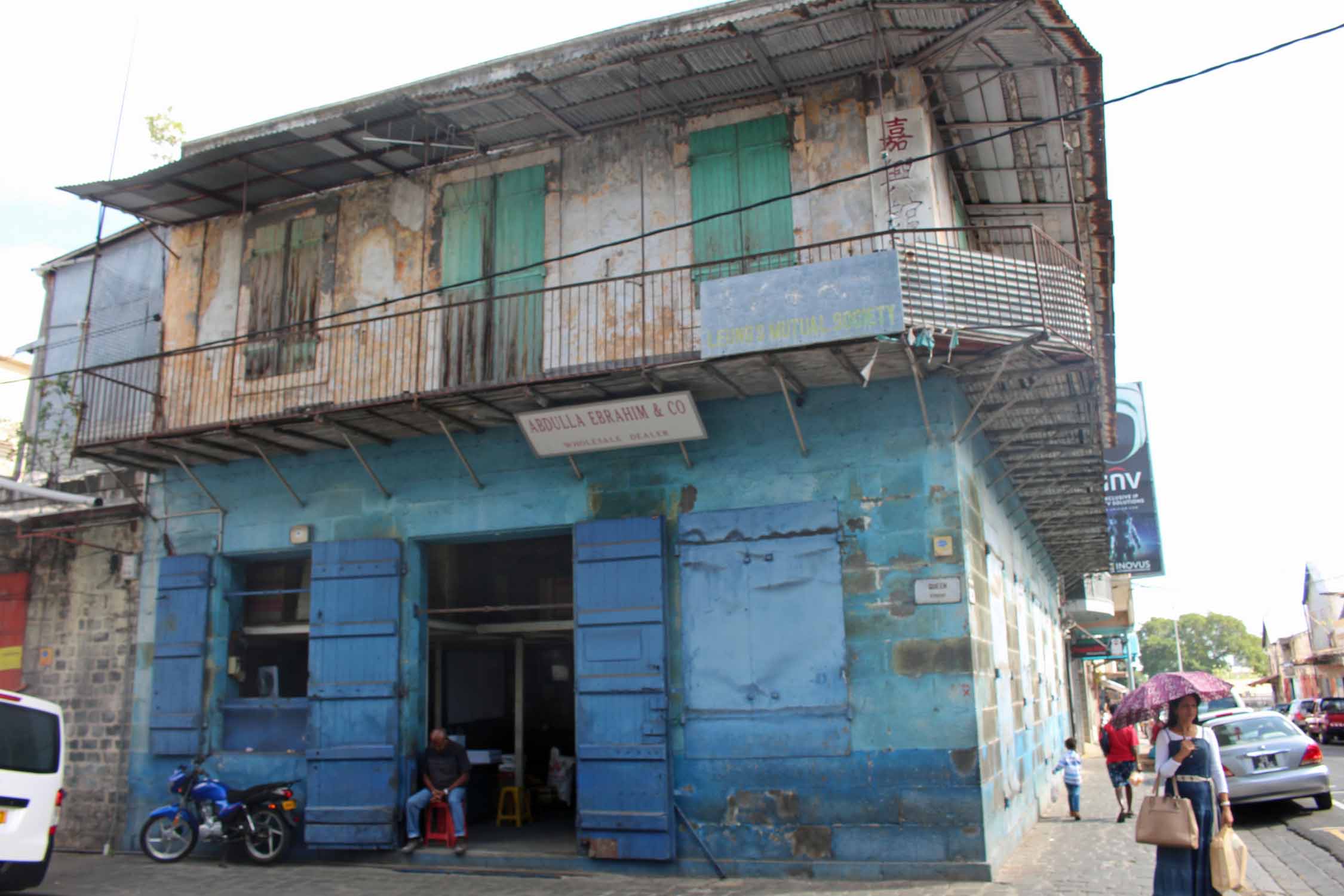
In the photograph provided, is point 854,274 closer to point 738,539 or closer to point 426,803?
point 738,539

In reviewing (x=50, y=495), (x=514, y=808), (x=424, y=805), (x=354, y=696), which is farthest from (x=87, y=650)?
(x=514, y=808)

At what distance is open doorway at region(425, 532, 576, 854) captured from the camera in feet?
41.3

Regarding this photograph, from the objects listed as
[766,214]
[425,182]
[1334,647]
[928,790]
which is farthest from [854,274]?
[1334,647]

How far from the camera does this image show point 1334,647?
59000 millimetres

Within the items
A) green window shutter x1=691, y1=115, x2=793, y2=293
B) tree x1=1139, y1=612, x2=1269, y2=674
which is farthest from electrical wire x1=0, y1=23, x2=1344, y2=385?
tree x1=1139, y1=612, x2=1269, y2=674

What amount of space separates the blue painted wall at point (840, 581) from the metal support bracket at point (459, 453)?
0.10 meters

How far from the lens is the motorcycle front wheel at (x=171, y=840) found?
36.6 feet

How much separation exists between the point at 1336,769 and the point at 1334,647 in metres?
47.0

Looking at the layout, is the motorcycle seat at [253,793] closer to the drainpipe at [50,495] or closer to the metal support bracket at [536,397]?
the drainpipe at [50,495]

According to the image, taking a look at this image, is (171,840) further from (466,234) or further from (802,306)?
(802,306)

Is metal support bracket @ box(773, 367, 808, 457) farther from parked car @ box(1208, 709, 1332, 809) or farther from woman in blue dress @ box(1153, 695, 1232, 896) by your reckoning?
parked car @ box(1208, 709, 1332, 809)

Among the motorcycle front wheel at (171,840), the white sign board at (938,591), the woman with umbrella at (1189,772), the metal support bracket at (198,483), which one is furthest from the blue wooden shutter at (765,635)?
the metal support bracket at (198,483)

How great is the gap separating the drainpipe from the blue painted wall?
374 cm

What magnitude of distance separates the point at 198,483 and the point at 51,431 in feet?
13.3
